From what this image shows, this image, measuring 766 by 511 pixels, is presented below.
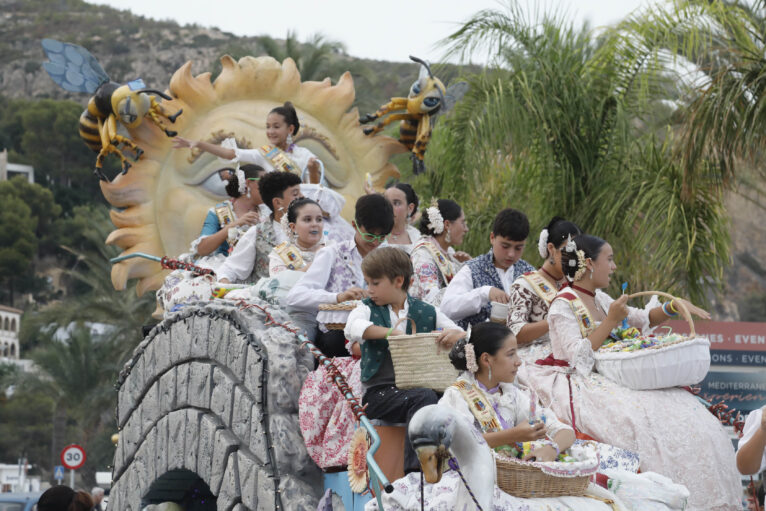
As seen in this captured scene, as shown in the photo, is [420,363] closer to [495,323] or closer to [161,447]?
[495,323]

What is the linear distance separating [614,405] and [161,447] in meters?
3.40

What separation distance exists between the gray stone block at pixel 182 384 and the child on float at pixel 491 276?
6.09 ft

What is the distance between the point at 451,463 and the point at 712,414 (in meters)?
2.04

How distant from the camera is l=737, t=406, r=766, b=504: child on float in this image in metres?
4.66

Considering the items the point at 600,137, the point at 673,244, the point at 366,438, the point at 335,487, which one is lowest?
the point at 335,487

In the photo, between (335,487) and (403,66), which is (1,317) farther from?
(335,487)

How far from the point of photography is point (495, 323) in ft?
16.0

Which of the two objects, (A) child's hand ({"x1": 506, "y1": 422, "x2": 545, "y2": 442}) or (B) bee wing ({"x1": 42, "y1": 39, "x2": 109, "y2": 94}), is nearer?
(A) child's hand ({"x1": 506, "y1": 422, "x2": 545, "y2": 442})

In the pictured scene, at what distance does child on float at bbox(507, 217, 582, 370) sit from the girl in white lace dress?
223 mm

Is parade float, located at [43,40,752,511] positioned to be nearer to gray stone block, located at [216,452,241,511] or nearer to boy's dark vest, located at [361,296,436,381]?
gray stone block, located at [216,452,241,511]

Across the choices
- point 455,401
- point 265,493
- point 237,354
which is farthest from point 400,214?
point 455,401

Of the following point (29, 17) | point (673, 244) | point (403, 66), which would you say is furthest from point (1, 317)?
point (673, 244)

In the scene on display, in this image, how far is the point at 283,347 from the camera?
20.5ft

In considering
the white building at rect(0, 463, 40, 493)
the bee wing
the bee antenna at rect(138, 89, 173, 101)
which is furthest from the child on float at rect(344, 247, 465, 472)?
the white building at rect(0, 463, 40, 493)
